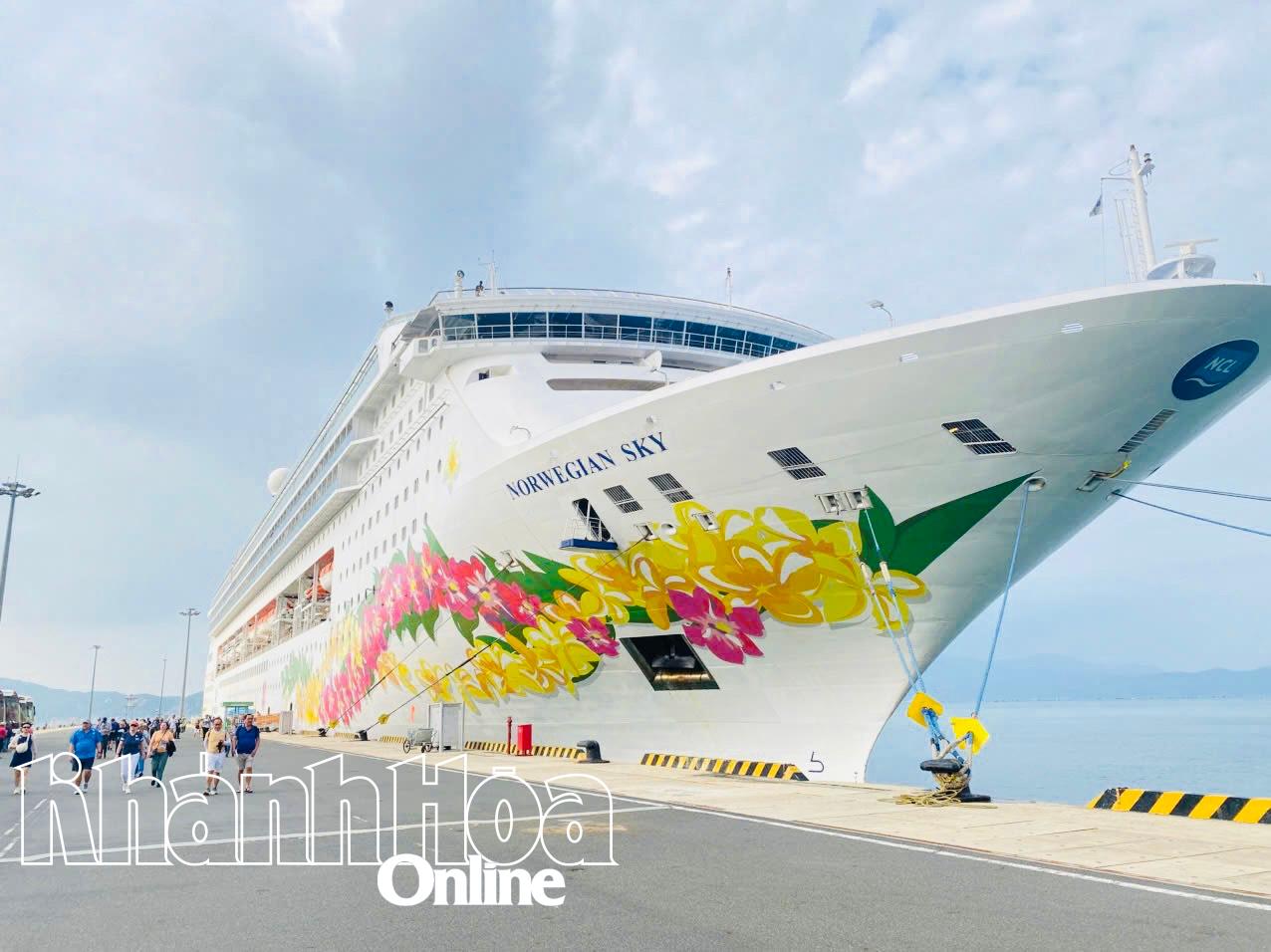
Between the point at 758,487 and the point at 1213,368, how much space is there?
5.71 metres

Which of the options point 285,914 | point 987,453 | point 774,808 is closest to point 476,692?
point 774,808

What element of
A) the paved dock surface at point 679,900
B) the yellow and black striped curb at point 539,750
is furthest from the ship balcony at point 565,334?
the paved dock surface at point 679,900

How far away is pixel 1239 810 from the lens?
8.55 m

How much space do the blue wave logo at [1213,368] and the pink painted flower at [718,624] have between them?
6289mm

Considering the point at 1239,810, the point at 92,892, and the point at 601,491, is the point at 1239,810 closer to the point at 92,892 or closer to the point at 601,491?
the point at 601,491

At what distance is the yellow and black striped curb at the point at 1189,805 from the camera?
27.8ft

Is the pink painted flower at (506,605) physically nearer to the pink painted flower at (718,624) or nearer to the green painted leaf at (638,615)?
the green painted leaf at (638,615)

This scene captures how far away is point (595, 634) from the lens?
15.6m

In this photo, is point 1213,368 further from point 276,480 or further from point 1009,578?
point 276,480

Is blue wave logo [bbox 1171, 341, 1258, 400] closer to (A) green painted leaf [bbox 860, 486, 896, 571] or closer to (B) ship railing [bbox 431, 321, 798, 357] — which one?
(A) green painted leaf [bbox 860, 486, 896, 571]

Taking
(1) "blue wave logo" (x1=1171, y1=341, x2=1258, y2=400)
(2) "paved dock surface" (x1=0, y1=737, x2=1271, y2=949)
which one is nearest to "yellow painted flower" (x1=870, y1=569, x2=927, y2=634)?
(2) "paved dock surface" (x1=0, y1=737, x2=1271, y2=949)

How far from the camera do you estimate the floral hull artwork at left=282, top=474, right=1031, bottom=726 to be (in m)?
12.1

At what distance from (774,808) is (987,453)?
5130mm

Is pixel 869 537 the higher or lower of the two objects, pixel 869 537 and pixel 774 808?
the higher
